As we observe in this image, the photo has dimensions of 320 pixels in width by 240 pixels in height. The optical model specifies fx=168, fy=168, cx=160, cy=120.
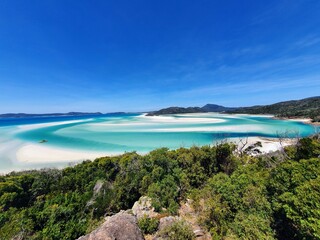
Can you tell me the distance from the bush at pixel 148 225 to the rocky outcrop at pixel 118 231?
0.99 m

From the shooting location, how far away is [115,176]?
48.2 feet

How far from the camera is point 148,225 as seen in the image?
7.92 meters

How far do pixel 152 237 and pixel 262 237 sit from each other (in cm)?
439

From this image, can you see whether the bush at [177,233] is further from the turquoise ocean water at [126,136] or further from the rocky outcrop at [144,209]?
the turquoise ocean water at [126,136]

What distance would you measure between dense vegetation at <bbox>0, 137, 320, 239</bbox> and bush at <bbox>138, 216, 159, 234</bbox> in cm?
4

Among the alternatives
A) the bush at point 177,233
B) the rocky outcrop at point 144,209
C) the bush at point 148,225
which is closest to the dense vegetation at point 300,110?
the rocky outcrop at point 144,209

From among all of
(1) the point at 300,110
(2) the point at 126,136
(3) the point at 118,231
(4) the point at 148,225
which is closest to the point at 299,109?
(1) the point at 300,110

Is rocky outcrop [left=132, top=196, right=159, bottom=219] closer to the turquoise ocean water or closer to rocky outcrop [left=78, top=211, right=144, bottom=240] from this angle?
rocky outcrop [left=78, top=211, right=144, bottom=240]

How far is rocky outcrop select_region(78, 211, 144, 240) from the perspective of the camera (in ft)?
19.9

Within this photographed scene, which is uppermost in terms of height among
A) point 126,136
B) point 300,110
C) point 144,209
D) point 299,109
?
point 299,109

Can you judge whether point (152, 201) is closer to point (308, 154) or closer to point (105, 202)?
point (105, 202)

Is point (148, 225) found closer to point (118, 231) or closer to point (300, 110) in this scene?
point (118, 231)

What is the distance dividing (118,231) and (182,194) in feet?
19.7

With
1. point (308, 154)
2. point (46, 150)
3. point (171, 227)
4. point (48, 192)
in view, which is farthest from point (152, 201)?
point (46, 150)
